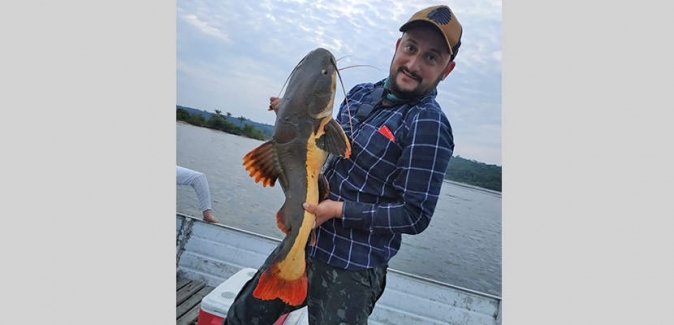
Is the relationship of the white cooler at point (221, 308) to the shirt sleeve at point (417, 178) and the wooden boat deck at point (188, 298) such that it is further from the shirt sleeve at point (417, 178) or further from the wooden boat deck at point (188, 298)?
the shirt sleeve at point (417, 178)

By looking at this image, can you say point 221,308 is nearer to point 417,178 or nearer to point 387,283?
point 417,178

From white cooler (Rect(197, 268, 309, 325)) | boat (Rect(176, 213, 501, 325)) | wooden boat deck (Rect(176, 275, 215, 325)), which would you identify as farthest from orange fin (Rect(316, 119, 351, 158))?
wooden boat deck (Rect(176, 275, 215, 325))

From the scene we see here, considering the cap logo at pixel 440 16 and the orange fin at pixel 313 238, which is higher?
the cap logo at pixel 440 16

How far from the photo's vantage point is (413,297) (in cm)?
264

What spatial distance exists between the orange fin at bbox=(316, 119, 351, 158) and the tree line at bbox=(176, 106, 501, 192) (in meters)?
1.56

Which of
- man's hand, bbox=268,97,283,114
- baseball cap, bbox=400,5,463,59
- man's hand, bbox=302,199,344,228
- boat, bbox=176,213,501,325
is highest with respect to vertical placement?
baseball cap, bbox=400,5,463,59

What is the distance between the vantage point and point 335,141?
3.95ft

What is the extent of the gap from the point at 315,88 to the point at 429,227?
3.04 metres

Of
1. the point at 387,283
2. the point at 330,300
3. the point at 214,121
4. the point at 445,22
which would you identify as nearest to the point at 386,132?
the point at 445,22

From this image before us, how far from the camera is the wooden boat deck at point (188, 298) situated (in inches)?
93.5

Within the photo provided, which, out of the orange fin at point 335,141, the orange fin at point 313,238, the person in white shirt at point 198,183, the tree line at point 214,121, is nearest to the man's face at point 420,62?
the orange fin at point 335,141

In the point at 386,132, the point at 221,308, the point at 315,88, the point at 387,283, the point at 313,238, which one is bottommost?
the point at 387,283

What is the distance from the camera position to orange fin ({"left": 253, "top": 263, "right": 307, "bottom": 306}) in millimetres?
1228

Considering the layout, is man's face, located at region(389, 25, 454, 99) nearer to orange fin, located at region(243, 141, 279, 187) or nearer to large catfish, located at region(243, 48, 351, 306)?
large catfish, located at region(243, 48, 351, 306)
